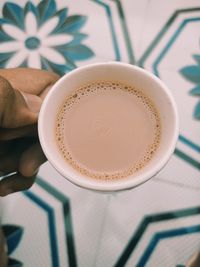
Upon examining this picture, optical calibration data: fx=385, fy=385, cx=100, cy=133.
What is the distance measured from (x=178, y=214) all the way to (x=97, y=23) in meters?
0.49

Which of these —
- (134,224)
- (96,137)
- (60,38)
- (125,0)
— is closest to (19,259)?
(134,224)

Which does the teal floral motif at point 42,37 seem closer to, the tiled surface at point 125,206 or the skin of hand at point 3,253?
the tiled surface at point 125,206

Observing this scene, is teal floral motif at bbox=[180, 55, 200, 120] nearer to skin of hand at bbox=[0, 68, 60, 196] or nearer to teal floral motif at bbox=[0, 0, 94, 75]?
teal floral motif at bbox=[0, 0, 94, 75]

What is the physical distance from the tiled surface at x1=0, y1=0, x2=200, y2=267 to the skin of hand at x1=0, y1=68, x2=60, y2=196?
0.67 ft

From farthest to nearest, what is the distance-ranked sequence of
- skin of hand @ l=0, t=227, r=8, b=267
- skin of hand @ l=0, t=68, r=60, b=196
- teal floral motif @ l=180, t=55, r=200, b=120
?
teal floral motif @ l=180, t=55, r=200, b=120
skin of hand @ l=0, t=227, r=8, b=267
skin of hand @ l=0, t=68, r=60, b=196

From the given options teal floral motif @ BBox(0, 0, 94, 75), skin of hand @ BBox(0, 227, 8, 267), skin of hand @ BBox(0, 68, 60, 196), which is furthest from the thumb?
teal floral motif @ BBox(0, 0, 94, 75)

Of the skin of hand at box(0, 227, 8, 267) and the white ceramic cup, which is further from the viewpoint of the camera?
the skin of hand at box(0, 227, 8, 267)

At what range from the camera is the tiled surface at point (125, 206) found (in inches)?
26.4

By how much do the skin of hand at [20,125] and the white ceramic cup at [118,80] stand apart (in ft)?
0.07

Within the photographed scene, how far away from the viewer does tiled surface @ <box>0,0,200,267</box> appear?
0.67 metres

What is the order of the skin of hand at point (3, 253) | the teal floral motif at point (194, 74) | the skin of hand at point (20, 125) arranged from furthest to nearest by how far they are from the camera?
1. the teal floral motif at point (194, 74)
2. the skin of hand at point (3, 253)
3. the skin of hand at point (20, 125)

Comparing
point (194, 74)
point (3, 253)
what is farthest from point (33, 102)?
point (194, 74)

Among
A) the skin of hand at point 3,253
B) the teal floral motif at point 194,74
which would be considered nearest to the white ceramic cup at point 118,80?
the skin of hand at point 3,253

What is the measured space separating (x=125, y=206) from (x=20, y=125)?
14.4 inches
